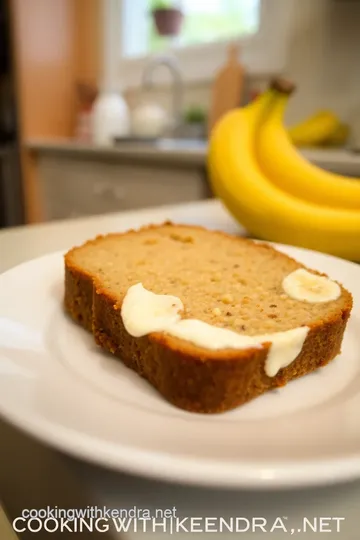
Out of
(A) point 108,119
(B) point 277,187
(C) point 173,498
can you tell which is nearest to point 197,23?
(A) point 108,119

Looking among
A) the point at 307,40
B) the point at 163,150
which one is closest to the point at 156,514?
the point at 163,150

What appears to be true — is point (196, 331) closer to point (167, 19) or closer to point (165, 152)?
point (165, 152)

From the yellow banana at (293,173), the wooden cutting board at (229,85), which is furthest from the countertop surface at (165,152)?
the yellow banana at (293,173)

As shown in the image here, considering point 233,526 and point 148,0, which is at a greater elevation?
point 148,0

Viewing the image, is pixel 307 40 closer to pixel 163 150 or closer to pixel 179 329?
pixel 163 150

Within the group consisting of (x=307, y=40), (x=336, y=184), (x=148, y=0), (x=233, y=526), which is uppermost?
(x=148, y=0)

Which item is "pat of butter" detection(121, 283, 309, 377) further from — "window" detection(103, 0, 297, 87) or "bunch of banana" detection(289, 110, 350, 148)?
"window" detection(103, 0, 297, 87)
